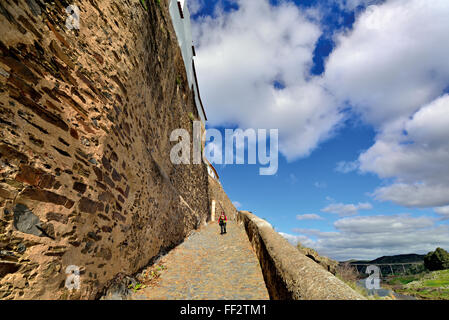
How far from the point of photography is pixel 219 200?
23.5 meters

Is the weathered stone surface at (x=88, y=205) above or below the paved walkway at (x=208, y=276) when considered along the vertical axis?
above

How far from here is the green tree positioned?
26.0 metres

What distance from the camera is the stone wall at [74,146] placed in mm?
2227

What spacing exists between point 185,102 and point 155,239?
7.44 meters

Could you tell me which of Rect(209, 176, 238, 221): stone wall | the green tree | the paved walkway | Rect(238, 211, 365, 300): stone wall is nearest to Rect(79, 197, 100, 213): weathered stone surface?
the paved walkway

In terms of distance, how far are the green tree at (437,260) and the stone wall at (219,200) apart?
86.4ft

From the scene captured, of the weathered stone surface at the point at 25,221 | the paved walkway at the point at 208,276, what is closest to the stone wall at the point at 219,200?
the paved walkway at the point at 208,276

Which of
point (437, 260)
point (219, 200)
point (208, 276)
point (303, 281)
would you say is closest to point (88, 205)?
point (303, 281)

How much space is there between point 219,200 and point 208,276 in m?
18.1

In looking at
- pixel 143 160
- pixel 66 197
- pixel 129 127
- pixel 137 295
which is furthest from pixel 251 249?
pixel 66 197

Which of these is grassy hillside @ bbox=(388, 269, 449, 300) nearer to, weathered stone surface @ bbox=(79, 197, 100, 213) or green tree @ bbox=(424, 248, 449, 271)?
green tree @ bbox=(424, 248, 449, 271)

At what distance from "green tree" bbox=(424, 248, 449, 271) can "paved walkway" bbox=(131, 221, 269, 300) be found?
32.9 metres

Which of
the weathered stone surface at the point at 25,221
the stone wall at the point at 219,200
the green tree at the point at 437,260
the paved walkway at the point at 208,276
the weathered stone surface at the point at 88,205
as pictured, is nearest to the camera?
the weathered stone surface at the point at 25,221

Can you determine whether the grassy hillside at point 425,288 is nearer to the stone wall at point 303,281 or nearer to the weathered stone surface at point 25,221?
the stone wall at point 303,281
